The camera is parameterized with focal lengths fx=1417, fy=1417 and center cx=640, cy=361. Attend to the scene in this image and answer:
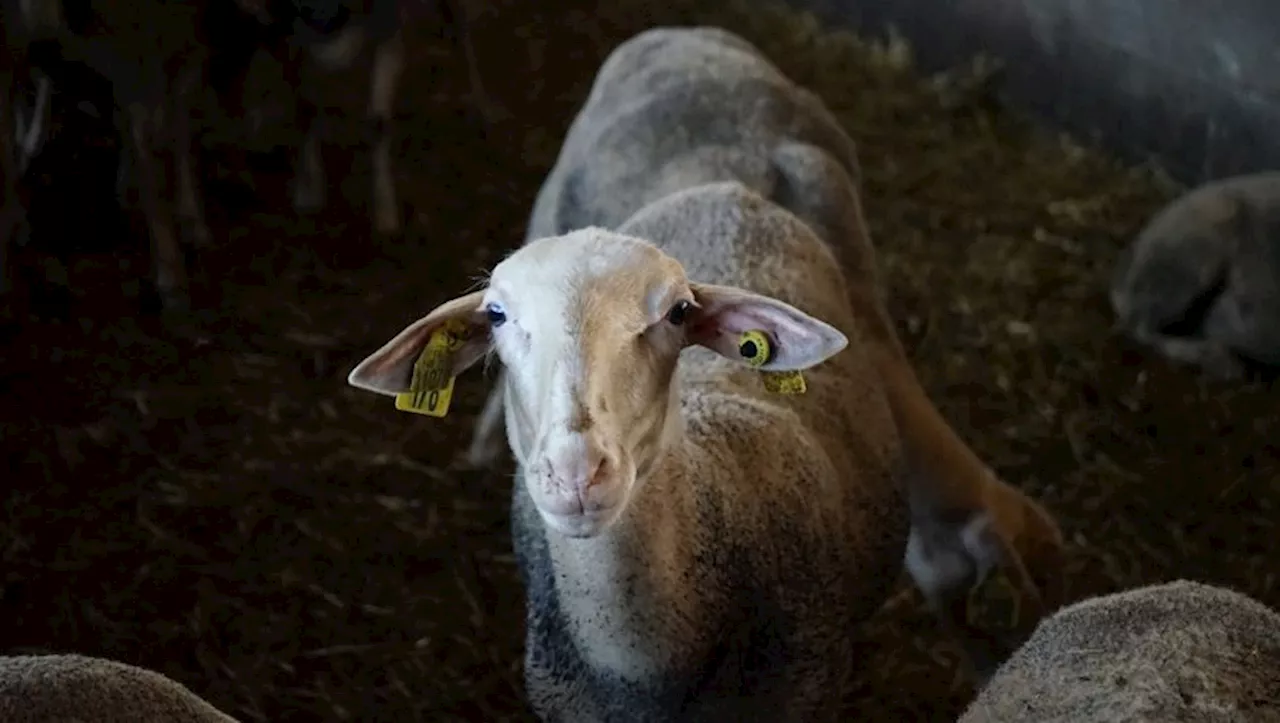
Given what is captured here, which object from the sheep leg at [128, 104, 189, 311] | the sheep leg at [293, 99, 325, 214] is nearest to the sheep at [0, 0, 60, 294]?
the sheep leg at [128, 104, 189, 311]

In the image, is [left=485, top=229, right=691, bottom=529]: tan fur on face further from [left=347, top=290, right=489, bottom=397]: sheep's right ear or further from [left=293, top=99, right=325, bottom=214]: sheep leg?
[left=293, top=99, right=325, bottom=214]: sheep leg

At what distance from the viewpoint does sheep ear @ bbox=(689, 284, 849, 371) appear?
2.36 metres

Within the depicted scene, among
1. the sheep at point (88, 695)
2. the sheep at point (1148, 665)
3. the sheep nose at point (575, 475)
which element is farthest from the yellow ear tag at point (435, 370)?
the sheep at point (1148, 665)

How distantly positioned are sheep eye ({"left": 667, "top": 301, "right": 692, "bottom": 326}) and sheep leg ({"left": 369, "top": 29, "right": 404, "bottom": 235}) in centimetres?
282

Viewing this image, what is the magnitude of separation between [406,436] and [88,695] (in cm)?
213

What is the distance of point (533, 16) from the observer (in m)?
6.66

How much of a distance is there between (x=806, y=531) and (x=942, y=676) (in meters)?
0.97

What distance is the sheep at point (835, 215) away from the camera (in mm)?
3379

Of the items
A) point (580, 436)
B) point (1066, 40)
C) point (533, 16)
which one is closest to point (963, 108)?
point (1066, 40)

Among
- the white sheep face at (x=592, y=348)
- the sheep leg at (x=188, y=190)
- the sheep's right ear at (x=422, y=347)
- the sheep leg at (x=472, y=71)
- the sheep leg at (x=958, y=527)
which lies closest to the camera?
the white sheep face at (x=592, y=348)

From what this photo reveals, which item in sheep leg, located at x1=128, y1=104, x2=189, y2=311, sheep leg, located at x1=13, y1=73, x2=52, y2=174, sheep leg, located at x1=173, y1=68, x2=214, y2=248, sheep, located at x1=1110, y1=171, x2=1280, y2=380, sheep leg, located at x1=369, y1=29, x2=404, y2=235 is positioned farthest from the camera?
sheep leg, located at x1=13, y1=73, x2=52, y2=174

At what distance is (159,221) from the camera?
15.2 ft

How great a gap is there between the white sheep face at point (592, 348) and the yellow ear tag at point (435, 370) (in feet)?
0.05

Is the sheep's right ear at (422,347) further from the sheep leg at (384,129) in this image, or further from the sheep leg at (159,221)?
the sheep leg at (384,129)
